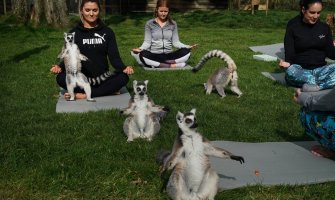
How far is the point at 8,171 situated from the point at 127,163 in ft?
4.30

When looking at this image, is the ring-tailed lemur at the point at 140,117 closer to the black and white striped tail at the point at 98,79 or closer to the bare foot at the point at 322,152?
the bare foot at the point at 322,152

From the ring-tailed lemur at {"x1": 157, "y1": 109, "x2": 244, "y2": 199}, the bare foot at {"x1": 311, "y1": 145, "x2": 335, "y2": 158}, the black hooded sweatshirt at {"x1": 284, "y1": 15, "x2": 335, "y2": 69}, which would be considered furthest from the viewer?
the black hooded sweatshirt at {"x1": 284, "y1": 15, "x2": 335, "y2": 69}

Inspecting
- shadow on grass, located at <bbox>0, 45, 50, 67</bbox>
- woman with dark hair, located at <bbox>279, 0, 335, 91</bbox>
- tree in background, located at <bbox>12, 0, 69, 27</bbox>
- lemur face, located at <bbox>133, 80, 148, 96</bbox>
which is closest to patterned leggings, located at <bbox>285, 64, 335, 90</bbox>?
woman with dark hair, located at <bbox>279, 0, 335, 91</bbox>

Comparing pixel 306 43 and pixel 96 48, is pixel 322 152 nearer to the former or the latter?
pixel 306 43

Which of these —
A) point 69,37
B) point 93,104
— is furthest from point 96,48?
point 93,104

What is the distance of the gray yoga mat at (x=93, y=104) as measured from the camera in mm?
7737

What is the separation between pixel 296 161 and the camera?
5.50 metres

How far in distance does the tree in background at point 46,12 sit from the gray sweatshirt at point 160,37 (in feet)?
30.5

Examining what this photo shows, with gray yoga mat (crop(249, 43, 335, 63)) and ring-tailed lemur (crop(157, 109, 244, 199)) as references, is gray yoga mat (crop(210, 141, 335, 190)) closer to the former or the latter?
ring-tailed lemur (crop(157, 109, 244, 199))

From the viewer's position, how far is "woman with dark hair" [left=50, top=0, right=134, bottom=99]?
28.4 ft

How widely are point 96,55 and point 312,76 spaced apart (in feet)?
13.7

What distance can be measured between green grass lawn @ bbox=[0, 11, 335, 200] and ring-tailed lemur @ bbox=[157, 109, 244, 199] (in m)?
0.35

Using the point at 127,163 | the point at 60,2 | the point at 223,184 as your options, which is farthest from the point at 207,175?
the point at 60,2

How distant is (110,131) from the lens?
21.3 feet
